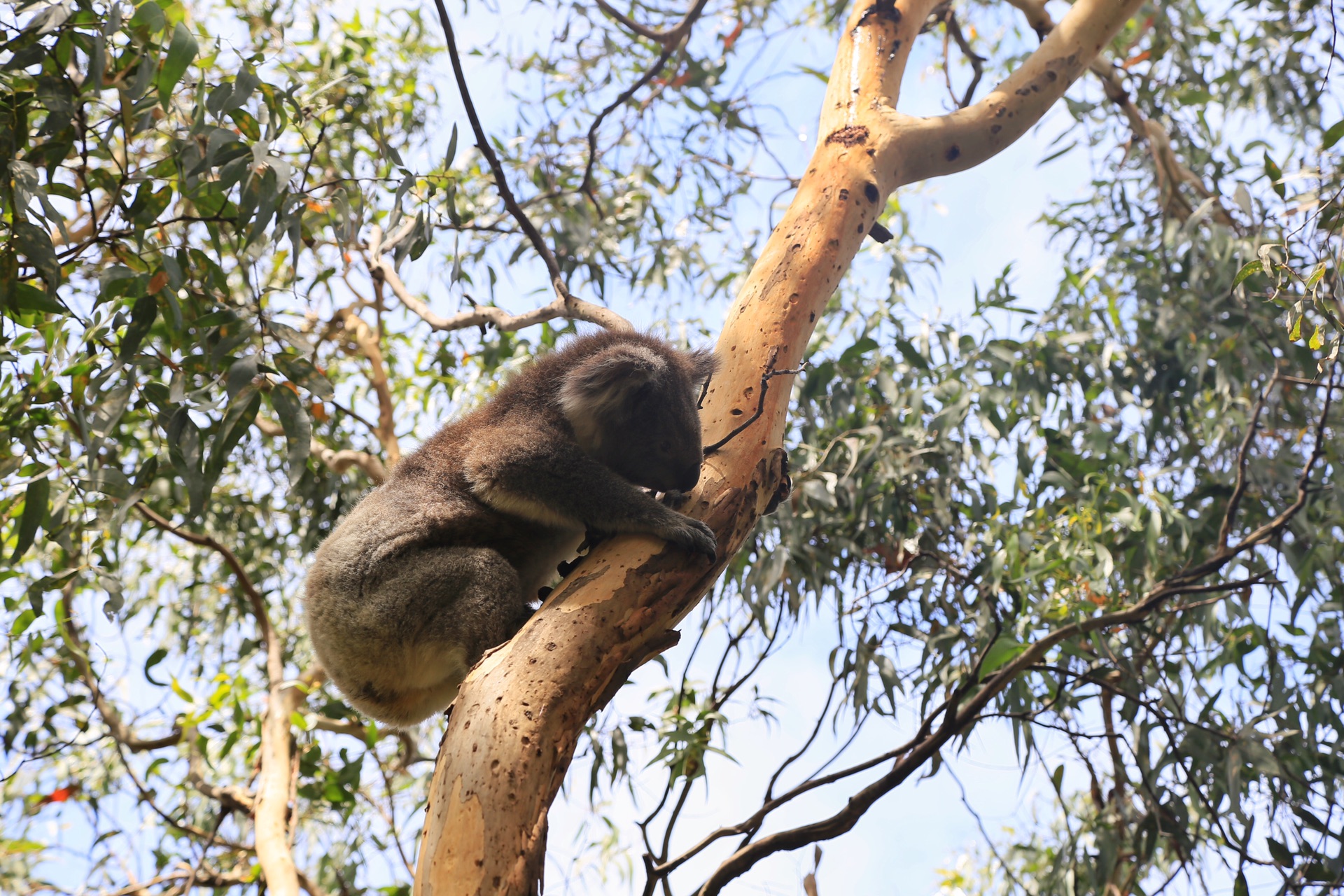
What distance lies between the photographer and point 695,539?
155 centimetres

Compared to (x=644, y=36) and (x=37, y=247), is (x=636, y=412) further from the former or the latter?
(x=644, y=36)

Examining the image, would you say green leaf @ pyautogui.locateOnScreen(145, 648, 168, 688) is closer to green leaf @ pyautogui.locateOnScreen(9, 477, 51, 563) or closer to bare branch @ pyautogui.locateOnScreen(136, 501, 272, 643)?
bare branch @ pyautogui.locateOnScreen(136, 501, 272, 643)

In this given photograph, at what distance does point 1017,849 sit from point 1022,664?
1.46m

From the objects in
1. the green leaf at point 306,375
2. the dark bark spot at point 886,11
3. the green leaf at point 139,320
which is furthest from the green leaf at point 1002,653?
the green leaf at point 139,320

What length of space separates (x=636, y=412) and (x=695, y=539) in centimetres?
56

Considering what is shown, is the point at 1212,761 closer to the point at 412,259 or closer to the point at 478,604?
the point at 478,604

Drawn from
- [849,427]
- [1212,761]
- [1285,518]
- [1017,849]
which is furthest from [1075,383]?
[1017,849]

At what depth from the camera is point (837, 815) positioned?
182 cm

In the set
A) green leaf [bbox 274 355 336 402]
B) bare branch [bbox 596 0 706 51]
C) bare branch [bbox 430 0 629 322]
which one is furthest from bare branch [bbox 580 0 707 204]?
green leaf [bbox 274 355 336 402]

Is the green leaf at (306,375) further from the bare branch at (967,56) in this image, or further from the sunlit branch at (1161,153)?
the sunlit branch at (1161,153)

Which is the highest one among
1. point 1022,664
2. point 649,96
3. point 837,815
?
point 649,96

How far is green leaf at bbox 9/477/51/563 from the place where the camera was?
1684 mm

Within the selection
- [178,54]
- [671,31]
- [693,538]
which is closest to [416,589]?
[693,538]

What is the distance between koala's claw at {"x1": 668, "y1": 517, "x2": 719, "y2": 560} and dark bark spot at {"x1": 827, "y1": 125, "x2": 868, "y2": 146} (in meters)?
1.10
